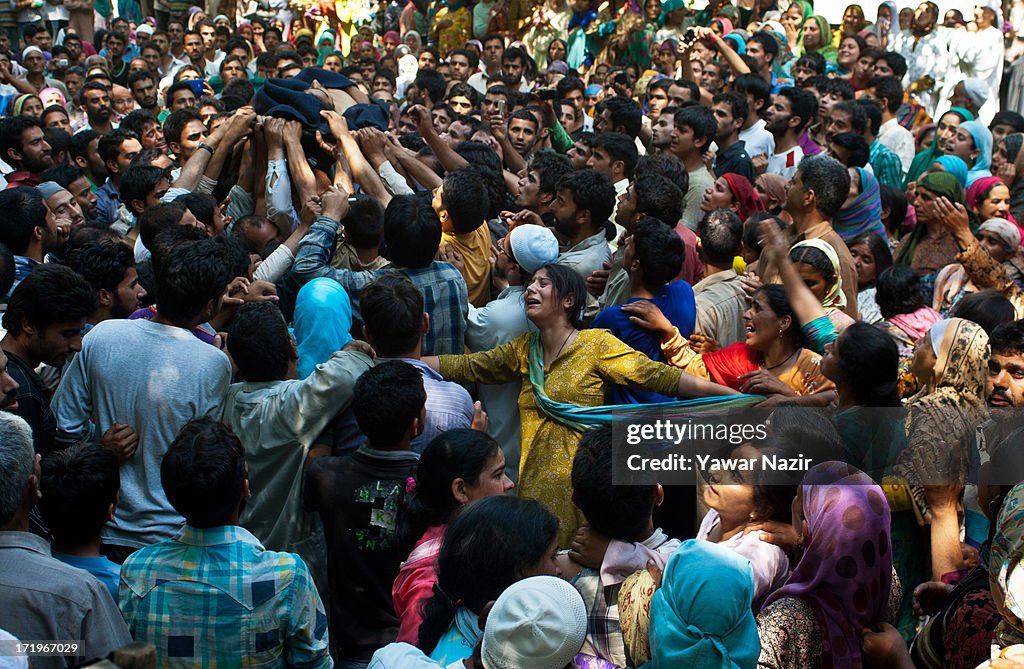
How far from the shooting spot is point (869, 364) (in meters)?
3.44

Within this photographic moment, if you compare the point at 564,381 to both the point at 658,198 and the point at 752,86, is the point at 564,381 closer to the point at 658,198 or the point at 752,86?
the point at 658,198

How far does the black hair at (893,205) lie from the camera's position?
6789 millimetres

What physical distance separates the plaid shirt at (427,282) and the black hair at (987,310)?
75.3 inches

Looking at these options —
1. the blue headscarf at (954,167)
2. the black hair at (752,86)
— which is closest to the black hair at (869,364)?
the blue headscarf at (954,167)

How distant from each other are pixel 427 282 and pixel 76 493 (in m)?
1.80

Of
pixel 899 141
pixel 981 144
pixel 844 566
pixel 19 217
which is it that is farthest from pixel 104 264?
pixel 981 144

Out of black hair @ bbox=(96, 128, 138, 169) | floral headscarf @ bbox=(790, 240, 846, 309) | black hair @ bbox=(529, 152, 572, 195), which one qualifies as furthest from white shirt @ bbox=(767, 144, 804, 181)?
black hair @ bbox=(96, 128, 138, 169)

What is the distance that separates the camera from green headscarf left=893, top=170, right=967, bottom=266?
6.32m

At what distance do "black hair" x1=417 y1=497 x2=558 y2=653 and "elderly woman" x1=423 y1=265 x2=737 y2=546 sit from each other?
1188 mm

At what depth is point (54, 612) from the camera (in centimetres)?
250

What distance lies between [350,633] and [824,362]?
1755 millimetres

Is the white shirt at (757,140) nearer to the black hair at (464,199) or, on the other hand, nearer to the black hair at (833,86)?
the black hair at (833,86)

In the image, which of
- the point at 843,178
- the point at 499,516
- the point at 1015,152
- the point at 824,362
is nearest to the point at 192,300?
the point at 499,516

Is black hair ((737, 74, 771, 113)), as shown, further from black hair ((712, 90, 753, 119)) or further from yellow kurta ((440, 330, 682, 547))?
yellow kurta ((440, 330, 682, 547))
